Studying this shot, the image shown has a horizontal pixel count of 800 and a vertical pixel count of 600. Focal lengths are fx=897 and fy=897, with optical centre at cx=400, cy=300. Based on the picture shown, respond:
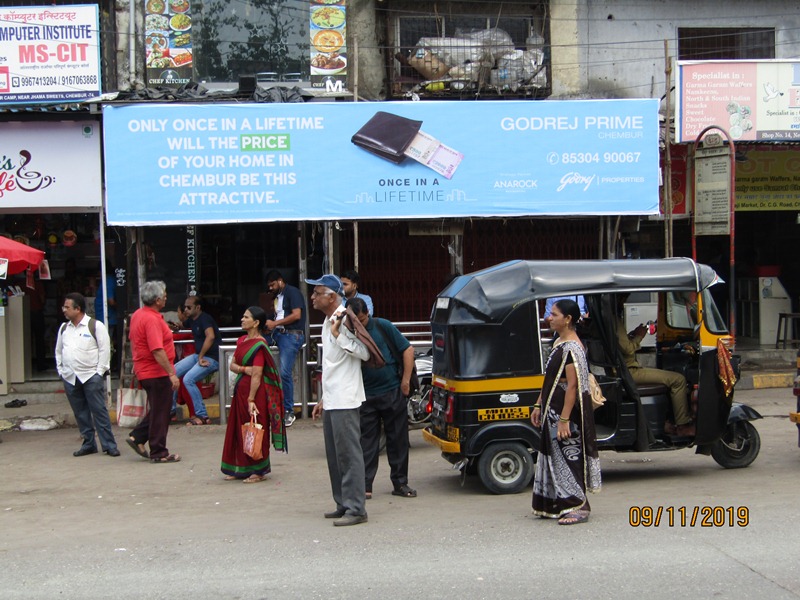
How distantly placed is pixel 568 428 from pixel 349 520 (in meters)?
1.79

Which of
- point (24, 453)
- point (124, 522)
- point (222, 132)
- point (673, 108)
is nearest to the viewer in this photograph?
point (124, 522)

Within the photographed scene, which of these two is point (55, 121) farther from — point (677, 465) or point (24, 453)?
point (677, 465)

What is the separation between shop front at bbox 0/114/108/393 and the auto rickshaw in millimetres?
6350

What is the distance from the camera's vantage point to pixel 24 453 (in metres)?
10.3

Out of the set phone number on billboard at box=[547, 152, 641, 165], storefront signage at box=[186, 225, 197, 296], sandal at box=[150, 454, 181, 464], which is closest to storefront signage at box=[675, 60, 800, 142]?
phone number on billboard at box=[547, 152, 641, 165]

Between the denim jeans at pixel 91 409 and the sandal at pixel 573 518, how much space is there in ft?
18.0

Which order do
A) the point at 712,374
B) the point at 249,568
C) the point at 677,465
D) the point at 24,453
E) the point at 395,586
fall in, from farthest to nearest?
the point at 24,453, the point at 677,465, the point at 712,374, the point at 249,568, the point at 395,586

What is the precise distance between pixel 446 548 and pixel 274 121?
7170 millimetres

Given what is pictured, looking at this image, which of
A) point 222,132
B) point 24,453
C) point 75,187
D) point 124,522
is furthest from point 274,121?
point 124,522

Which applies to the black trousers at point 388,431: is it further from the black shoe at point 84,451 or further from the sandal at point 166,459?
the black shoe at point 84,451

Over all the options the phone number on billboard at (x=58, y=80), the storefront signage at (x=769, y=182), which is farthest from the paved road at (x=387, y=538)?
the storefront signage at (x=769, y=182)

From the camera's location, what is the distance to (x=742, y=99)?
13008mm

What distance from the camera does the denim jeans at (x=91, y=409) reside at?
32.0 feet
